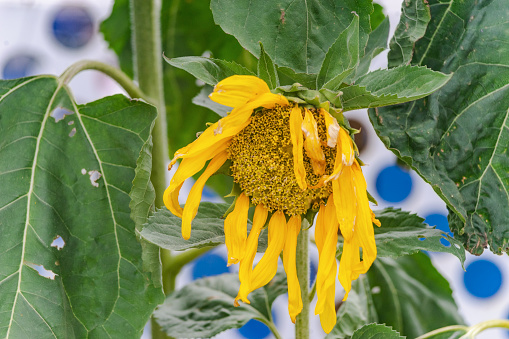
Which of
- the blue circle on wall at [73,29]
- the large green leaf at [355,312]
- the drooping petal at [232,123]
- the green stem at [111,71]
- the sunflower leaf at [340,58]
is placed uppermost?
the blue circle on wall at [73,29]

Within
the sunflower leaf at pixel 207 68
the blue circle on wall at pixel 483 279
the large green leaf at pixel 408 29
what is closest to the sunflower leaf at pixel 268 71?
the sunflower leaf at pixel 207 68

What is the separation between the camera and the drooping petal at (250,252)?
1.34 feet

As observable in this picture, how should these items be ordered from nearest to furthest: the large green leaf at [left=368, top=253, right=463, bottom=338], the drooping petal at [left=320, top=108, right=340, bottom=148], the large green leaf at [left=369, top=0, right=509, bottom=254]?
1. the drooping petal at [left=320, top=108, right=340, bottom=148]
2. the large green leaf at [left=369, top=0, right=509, bottom=254]
3. the large green leaf at [left=368, top=253, right=463, bottom=338]

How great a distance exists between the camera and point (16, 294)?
0.53 m

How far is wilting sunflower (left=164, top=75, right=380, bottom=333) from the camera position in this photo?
39cm

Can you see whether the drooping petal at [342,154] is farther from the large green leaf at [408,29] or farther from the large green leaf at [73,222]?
the large green leaf at [73,222]

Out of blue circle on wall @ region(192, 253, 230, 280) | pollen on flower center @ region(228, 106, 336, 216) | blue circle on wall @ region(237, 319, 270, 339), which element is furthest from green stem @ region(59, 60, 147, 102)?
blue circle on wall @ region(237, 319, 270, 339)

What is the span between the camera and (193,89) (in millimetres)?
897

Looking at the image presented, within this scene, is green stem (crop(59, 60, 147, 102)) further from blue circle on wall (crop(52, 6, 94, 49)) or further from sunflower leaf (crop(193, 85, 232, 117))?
blue circle on wall (crop(52, 6, 94, 49))

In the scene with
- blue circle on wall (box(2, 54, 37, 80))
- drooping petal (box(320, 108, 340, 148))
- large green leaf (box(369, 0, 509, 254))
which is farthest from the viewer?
blue circle on wall (box(2, 54, 37, 80))

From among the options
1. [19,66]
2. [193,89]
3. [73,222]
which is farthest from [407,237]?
[19,66]

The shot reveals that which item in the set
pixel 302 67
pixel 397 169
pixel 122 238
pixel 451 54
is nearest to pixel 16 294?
pixel 122 238

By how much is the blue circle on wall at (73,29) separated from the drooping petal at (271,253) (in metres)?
1.22

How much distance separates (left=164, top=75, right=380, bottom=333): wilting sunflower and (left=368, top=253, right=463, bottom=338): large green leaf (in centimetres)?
40
